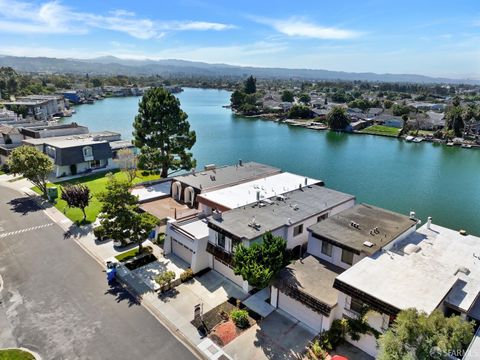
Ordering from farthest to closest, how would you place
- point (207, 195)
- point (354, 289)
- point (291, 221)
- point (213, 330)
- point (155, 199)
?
1. point (155, 199)
2. point (207, 195)
3. point (291, 221)
4. point (213, 330)
5. point (354, 289)

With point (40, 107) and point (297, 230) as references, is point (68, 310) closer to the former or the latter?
point (297, 230)

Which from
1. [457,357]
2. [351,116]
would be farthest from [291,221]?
[351,116]

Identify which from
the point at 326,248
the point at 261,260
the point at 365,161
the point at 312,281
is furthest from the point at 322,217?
the point at 365,161

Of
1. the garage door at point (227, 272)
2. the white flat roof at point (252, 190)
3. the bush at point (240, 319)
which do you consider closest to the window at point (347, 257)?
the garage door at point (227, 272)

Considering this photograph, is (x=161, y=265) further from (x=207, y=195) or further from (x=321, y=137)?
(x=321, y=137)

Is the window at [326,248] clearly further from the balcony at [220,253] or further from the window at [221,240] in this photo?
the window at [221,240]

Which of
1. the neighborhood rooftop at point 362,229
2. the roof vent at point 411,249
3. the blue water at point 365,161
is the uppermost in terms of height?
the neighborhood rooftop at point 362,229
